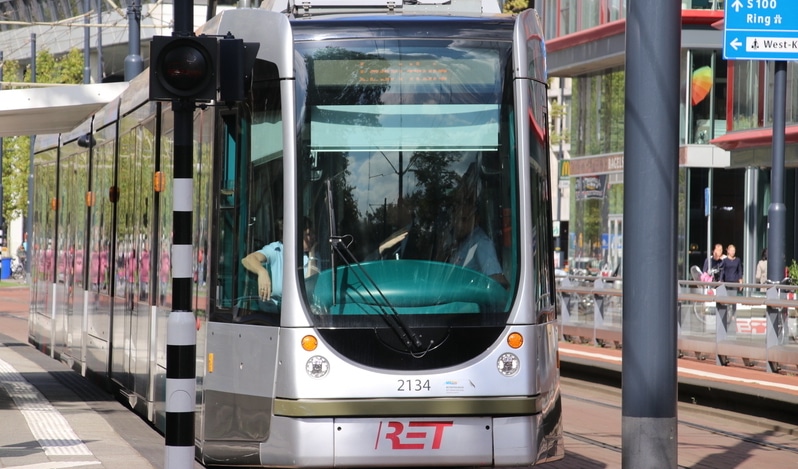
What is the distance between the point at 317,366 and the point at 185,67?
1.83 meters

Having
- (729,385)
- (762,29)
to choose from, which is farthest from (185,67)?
(762,29)

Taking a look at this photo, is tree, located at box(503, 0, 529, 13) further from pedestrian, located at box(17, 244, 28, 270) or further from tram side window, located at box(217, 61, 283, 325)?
tram side window, located at box(217, 61, 283, 325)

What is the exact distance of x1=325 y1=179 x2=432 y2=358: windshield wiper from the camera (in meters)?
8.01

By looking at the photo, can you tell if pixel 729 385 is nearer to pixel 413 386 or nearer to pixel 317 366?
pixel 413 386

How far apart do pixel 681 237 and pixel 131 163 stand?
97.1 ft

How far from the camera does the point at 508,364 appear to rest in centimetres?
806

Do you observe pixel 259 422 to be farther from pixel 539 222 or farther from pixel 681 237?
pixel 681 237

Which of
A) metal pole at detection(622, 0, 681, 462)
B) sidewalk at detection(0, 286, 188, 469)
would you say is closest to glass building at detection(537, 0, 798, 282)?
sidewalk at detection(0, 286, 188, 469)

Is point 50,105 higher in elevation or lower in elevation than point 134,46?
lower

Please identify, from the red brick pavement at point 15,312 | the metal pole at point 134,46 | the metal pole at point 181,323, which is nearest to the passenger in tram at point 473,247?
the metal pole at point 181,323

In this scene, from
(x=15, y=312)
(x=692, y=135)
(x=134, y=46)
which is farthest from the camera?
(x=692, y=135)

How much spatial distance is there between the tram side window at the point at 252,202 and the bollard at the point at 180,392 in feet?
1.66

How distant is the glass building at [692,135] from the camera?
36344mm

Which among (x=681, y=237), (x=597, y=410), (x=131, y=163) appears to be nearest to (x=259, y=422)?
(x=131, y=163)
